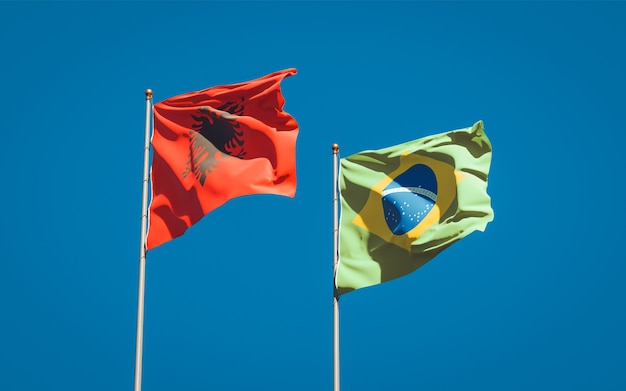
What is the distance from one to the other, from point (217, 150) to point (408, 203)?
518cm

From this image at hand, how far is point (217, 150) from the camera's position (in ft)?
123

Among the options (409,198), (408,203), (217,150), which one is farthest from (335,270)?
(217,150)

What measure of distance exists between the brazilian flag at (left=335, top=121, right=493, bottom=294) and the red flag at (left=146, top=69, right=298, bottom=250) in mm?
2476

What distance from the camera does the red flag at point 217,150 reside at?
120ft

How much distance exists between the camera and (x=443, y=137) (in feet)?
130

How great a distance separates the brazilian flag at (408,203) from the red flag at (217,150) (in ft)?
8.12

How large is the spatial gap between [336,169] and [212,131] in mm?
3391

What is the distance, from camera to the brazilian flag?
37.9 meters

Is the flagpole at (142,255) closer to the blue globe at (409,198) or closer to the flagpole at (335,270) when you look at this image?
the flagpole at (335,270)

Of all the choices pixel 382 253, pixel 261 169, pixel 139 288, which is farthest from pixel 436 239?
pixel 139 288

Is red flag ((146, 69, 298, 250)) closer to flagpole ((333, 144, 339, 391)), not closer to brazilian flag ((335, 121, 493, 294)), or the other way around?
flagpole ((333, 144, 339, 391))

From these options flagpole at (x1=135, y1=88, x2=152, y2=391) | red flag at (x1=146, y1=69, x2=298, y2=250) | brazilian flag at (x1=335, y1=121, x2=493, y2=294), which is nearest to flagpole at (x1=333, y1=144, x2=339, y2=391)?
brazilian flag at (x1=335, y1=121, x2=493, y2=294)

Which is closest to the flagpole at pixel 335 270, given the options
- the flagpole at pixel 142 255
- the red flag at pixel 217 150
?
the red flag at pixel 217 150

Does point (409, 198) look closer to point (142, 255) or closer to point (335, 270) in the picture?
point (335, 270)
